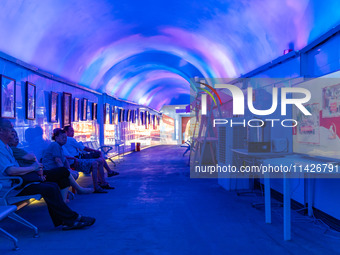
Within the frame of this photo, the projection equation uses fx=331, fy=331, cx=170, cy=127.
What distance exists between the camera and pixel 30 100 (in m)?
5.89

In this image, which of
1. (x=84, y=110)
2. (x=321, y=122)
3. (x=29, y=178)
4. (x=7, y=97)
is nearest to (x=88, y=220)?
(x=29, y=178)

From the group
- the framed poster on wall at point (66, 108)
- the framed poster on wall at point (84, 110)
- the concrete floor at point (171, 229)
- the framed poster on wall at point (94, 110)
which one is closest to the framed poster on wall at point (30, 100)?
the framed poster on wall at point (66, 108)

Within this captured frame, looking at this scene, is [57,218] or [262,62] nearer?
[57,218]

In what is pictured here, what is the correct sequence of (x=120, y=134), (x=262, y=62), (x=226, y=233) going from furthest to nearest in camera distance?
1. (x=120, y=134)
2. (x=262, y=62)
3. (x=226, y=233)

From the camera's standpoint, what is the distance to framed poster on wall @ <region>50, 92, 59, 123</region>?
7001 millimetres

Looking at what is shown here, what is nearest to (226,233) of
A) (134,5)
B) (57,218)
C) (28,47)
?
(57,218)

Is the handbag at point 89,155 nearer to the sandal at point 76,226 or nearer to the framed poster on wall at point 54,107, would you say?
the framed poster on wall at point 54,107

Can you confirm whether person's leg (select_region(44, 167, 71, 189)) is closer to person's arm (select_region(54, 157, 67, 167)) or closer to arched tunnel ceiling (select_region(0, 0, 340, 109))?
person's arm (select_region(54, 157, 67, 167))

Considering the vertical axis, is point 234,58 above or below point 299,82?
above

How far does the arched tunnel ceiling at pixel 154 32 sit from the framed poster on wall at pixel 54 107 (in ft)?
1.77

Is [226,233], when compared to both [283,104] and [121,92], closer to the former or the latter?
[283,104]

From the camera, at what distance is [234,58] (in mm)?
7715

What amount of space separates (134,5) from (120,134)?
7.69 metres

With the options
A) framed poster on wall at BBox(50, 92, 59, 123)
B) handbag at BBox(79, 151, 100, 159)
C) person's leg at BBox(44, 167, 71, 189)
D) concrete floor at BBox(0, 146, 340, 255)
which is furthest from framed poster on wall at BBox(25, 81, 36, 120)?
person's leg at BBox(44, 167, 71, 189)
